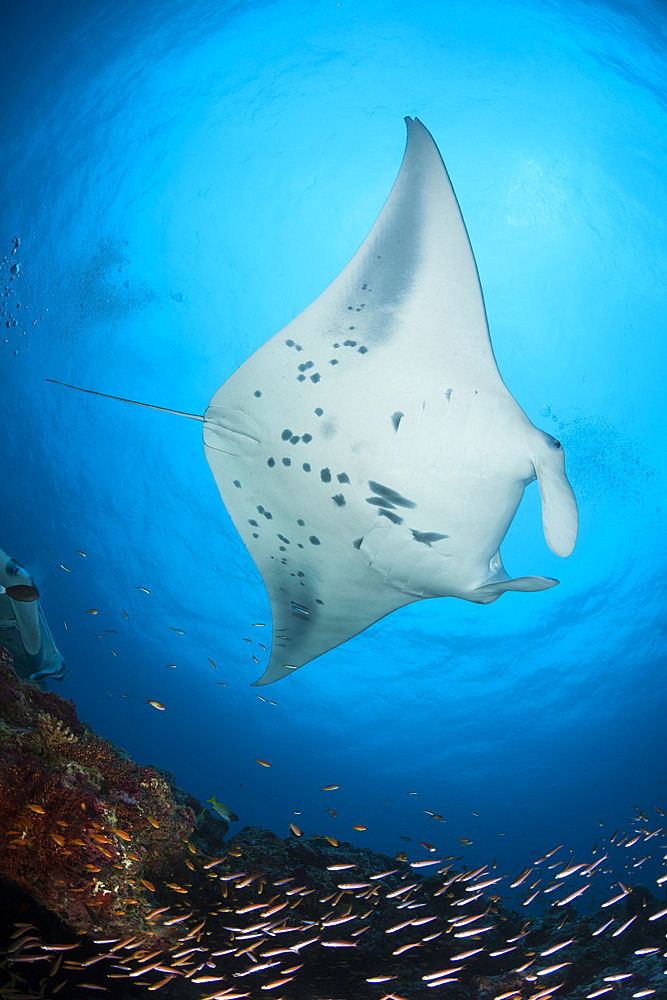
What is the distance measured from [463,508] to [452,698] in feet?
56.4

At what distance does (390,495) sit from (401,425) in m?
0.42

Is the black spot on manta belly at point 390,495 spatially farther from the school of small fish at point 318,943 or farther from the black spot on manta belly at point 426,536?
the school of small fish at point 318,943

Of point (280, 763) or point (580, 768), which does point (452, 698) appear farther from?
point (280, 763)

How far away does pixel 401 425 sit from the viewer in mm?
2582

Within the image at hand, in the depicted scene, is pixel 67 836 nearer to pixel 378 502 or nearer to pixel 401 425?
pixel 378 502

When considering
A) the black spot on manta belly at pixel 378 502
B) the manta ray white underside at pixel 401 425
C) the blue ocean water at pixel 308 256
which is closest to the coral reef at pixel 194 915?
the manta ray white underside at pixel 401 425

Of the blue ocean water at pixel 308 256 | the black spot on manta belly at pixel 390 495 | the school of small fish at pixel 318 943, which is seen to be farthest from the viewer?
the blue ocean water at pixel 308 256

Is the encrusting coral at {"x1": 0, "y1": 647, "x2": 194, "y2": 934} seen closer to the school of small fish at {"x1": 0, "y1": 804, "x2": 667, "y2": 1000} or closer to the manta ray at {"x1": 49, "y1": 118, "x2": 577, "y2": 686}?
the school of small fish at {"x1": 0, "y1": 804, "x2": 667, "y2": 1000}

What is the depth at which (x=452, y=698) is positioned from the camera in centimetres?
1756

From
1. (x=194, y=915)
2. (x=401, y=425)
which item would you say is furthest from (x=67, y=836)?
(x=401, y=425)

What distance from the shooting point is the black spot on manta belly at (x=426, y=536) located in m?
2.73

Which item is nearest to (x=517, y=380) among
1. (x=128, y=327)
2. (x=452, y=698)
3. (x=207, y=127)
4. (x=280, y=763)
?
(x=207, y=127)

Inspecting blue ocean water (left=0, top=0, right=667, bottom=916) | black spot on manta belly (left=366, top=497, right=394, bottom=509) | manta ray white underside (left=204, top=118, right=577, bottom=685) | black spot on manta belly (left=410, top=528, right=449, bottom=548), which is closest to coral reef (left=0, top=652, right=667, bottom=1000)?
manta ray white underside (left=204, top=118, right=577, bottom=685)

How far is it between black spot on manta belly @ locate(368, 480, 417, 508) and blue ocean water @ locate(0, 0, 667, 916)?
670 cm
